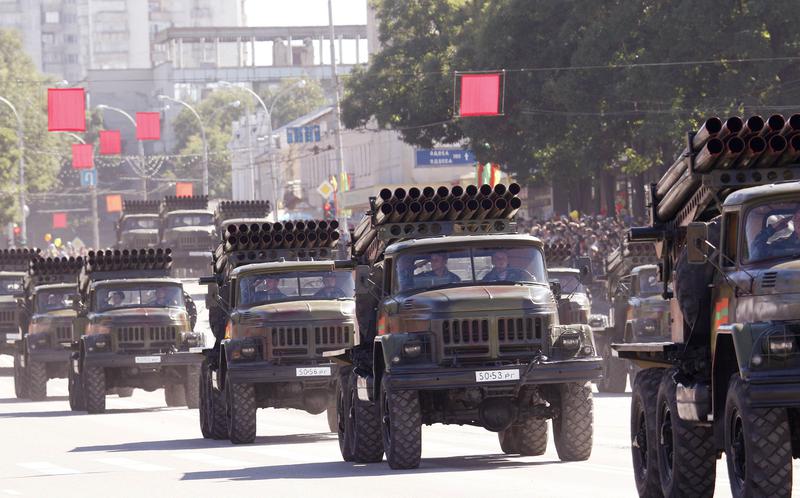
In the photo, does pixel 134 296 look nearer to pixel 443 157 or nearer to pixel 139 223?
pixel 139 223

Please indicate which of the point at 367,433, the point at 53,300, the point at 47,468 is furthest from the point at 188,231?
the point at 367,433

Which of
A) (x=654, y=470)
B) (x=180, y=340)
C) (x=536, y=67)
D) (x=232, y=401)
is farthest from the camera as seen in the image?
(x=536, y=67)

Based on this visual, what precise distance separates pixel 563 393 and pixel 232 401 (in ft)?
19.2

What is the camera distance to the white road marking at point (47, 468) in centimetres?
2052

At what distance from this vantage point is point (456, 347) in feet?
61.8

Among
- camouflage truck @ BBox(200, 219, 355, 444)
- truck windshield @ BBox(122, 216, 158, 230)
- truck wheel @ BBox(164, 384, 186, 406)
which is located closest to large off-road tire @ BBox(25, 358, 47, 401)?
truck wheel @ BBox(164, 384, 186, 406)

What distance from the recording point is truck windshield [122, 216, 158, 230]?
69.2 metres

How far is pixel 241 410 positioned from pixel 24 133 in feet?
319

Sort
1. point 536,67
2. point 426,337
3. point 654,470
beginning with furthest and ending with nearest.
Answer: point 536,67, point 426,337, point 654,470

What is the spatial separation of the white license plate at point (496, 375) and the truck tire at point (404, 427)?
609 mm

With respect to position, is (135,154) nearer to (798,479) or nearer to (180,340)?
(180,340)

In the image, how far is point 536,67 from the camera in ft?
211

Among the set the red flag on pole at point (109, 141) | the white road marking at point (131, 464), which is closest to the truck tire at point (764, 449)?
the white road marking at point (131, 464)

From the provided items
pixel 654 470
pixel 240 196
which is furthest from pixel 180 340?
pixel 240 196
